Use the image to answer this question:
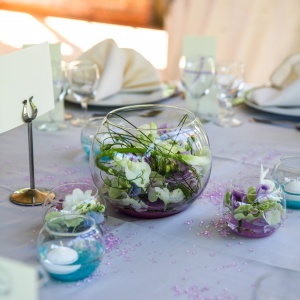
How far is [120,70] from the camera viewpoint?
1.76 meters

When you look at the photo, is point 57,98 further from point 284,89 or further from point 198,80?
point 284,89

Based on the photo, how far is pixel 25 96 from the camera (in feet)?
3.54

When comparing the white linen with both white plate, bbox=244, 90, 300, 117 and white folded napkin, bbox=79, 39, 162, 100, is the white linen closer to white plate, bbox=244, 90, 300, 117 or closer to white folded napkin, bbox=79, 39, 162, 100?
white plate, bbox=244, 90, 300, 117

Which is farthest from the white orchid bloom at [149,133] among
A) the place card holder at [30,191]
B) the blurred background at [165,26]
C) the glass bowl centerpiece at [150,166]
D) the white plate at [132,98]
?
the blurred background at [165,26]

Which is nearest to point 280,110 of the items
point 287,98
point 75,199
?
point 287,98

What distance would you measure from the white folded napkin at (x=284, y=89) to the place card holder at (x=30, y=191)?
78cm

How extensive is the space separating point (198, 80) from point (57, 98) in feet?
1.31

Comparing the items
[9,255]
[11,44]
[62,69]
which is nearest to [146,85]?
[62,69]

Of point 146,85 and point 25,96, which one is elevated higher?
point 25,96

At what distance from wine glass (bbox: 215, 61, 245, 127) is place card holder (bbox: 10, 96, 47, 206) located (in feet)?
2.14

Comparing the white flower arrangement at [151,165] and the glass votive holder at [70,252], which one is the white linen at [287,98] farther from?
the glass votive holder at [70,252]

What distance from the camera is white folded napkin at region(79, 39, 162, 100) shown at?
5.66 feet

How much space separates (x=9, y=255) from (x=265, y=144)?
0.78 metres

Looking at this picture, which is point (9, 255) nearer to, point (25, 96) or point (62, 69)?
point (25, 96)
